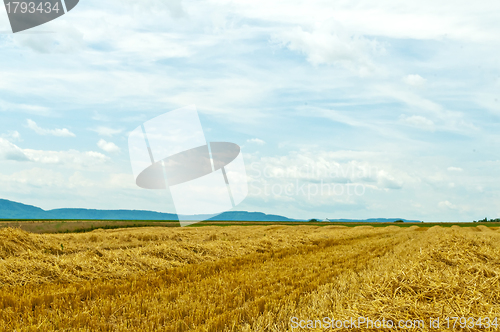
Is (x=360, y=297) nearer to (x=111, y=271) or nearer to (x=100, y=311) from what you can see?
(x=100, y=311)

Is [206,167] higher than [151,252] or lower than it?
higher

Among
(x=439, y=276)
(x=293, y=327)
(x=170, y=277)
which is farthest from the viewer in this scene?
(x=170, y=277)

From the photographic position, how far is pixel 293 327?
15.4 ft

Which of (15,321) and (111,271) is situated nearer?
(15,321)

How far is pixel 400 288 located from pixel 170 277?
517 cm

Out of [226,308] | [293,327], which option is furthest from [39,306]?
[293,327]

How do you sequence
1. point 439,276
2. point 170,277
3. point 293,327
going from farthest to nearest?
point 170,277 → point 439,276 → point 293,327

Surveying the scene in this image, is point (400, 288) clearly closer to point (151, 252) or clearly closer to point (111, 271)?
point (111, 271)

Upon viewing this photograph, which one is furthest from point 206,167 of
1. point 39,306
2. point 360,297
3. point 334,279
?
point 360,297

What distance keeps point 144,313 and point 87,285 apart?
2.18 metres

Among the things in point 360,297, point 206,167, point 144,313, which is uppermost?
point 206,167

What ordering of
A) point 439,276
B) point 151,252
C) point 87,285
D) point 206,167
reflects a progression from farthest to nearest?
1. point 206,167
2. point 151,252
3. point 87,285
4. point 439,276

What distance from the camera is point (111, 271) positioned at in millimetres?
7992

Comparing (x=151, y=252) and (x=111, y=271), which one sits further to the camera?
(x=151, y=252)
